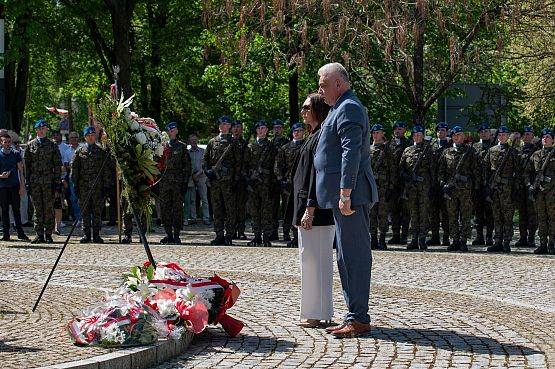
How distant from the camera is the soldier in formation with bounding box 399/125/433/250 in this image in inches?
747

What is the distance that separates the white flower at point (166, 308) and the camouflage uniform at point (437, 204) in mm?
11032

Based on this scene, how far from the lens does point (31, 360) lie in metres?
7.62

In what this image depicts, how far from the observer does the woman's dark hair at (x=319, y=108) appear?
9789mm

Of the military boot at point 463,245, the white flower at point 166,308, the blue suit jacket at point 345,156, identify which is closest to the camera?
the white flower at point 166,308

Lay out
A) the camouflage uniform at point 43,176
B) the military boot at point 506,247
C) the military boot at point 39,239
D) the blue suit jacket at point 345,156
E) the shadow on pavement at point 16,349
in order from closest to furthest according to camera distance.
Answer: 1. the shadow on pavement at point 16,349
2. the blue suit jacket at point 345,156
3. the military boot at point 506,247
4. the camouflage uniform at point 43,176
5. the military boot at point 39,239

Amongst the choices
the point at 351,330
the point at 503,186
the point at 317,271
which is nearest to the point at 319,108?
the point at 317,271

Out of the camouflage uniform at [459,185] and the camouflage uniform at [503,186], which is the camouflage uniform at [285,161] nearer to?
the camouflage uniform at [459,185]

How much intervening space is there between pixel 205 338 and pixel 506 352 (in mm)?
2356

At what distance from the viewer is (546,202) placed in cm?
1820

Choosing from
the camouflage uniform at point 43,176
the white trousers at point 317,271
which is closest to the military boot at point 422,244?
the camouflage uniform at point 43,176

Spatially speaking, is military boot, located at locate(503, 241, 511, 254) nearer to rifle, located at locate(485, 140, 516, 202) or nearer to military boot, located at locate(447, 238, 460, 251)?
military boot, located at locate(447, 238, 460, 251)

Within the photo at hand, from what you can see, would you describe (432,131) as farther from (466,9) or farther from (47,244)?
(47,244)

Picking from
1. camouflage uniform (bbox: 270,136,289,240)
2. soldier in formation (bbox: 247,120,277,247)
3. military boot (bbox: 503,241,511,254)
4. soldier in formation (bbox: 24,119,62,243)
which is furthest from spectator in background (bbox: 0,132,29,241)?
military boot (bbox: 503,241,511,254)

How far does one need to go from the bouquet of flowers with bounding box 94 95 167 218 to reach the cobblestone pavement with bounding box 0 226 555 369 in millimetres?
1303
